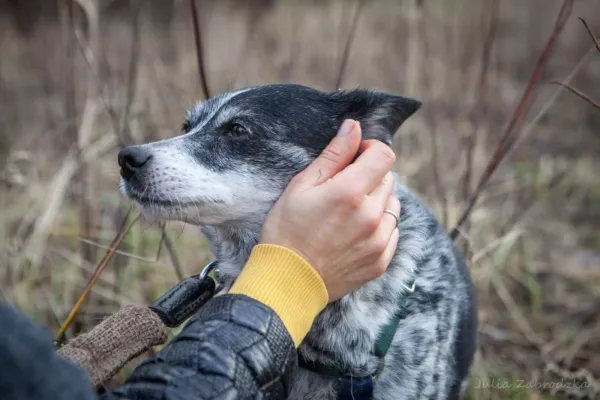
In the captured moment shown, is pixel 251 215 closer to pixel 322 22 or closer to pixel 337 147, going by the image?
pixel 337 147

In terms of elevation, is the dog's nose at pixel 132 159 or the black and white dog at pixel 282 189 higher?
the dog's nose at pixel 132 159

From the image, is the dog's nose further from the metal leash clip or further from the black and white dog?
the metal leash clip

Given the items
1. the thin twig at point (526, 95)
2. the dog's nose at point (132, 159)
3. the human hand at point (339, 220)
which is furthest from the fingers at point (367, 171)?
→ the thin twig at point (526, 95)

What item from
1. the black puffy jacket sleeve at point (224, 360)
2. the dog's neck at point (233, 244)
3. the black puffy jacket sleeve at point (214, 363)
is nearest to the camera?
the black puffy jacket sleeve at point (214, 363)

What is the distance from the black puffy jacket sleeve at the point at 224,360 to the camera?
119 cm

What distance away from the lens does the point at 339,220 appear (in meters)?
1.46

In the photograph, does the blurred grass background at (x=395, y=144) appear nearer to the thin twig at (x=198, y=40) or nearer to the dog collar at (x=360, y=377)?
the thin twig at (x=198, y=40)

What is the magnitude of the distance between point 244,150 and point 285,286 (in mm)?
703

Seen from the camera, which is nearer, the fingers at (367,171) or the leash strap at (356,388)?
the fingers at (367,171)

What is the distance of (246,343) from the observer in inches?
49.5
